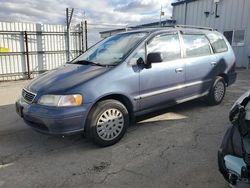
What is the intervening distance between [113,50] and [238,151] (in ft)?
9.26

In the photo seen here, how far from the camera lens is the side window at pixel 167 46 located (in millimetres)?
4198

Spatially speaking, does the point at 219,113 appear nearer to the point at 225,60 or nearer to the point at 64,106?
the point at 225,60

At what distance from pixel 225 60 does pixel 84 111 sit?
373 centimetres

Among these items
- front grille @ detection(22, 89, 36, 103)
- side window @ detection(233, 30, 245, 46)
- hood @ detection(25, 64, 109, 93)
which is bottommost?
front grille @ detection(22, 89, 36, 103)

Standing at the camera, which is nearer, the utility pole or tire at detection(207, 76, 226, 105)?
tire at detection(207, 76, 226, 105)

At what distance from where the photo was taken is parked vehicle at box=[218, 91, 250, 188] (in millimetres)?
1947

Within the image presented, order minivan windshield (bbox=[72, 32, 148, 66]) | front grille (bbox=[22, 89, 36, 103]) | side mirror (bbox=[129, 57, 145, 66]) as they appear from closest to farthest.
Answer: front grille (bbox=[22, 89, 36, 103]), side mirror (bbox=[129, 57, 145, 66]), minivan windshield (bbox=[72, 32, 148, 66])

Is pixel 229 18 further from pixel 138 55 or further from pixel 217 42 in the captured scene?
pixel 138 55

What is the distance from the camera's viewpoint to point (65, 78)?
3566 millimetres

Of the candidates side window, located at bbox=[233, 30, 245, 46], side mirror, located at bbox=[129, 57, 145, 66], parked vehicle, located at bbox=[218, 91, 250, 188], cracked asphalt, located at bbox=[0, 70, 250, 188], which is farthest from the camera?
side window, located at bbox=[233, 30, 245, 46]

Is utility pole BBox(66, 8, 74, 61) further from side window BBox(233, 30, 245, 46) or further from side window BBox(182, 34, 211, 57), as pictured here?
side window BBox(233, 30, 245, 46)

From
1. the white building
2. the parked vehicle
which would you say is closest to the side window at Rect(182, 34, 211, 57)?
the parked vehicle

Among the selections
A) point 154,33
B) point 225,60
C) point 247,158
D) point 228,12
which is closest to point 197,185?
point 247,158

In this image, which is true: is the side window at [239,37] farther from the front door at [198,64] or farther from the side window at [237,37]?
the front door at [198,64]
